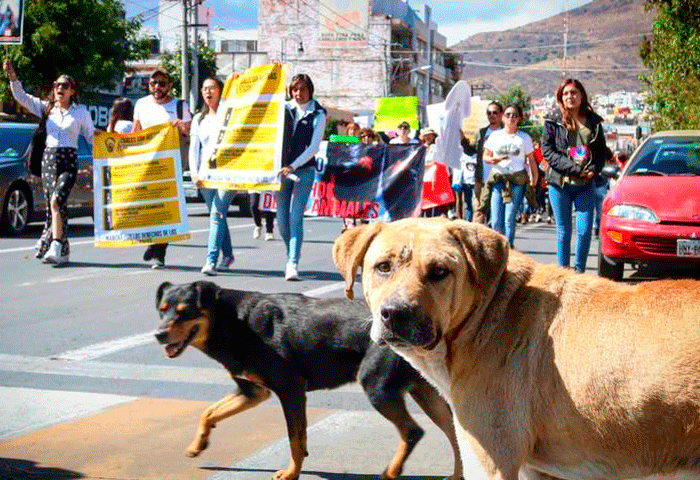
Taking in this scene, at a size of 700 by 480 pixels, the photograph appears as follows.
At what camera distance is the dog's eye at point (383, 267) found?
3517 millimetres

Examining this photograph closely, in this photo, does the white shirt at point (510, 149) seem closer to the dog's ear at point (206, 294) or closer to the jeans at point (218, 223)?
the jeans at point (218, 223)

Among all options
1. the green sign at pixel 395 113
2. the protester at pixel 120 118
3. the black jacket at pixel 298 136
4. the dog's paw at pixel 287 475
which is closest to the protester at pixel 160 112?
the protester at pixel 120 118

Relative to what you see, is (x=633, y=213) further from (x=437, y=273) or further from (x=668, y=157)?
(x=437, y=273)

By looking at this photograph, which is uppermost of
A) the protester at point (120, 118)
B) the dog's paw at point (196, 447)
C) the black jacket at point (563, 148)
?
the protester at point (120, 118)

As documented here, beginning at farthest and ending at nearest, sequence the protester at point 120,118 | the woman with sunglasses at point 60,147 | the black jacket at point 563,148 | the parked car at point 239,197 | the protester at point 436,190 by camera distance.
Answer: the parked car at point 239,197 → the protester at point 436,190 → the protester at point 120,118 → the woman with sunglasses at point 60,147 → the black jacket at point 563,148

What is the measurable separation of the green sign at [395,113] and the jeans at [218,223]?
2191 centimetres

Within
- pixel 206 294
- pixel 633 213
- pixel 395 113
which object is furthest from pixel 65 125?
pixel 395 113

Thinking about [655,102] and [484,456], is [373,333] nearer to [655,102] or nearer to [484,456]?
[484,456]

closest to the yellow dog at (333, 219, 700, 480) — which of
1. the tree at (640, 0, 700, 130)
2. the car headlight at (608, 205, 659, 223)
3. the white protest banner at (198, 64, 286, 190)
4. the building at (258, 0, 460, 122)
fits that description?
the car headlight at (608, 205, 659, 223)

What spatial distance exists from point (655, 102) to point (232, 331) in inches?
734

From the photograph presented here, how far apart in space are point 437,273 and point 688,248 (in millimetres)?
7698

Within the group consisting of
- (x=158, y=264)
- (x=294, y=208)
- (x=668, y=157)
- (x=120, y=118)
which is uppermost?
(x=120, y=118)

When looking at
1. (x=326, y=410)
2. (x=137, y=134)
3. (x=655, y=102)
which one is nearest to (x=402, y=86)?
(x=655, y=102)

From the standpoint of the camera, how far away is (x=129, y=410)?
5.99m
